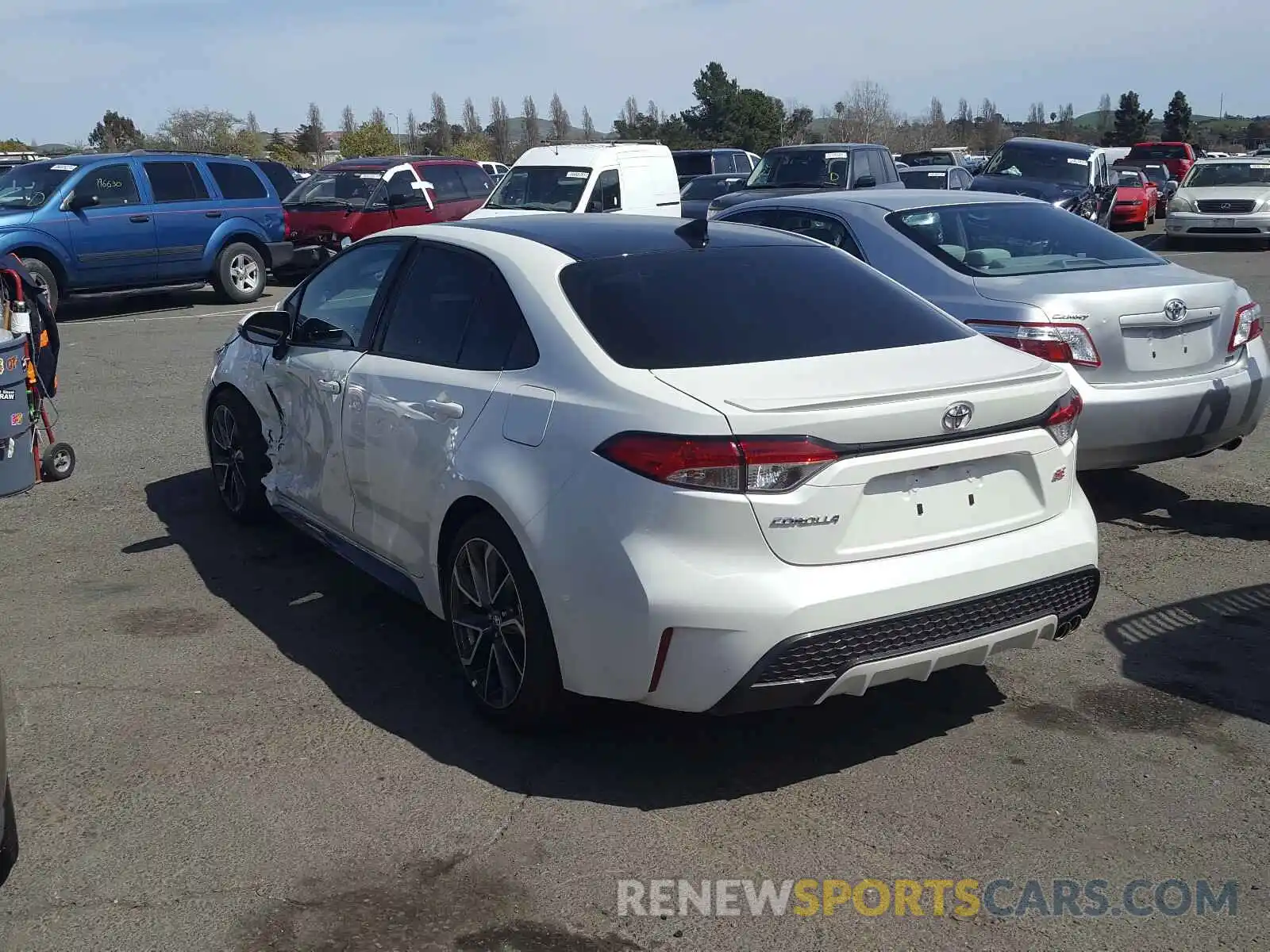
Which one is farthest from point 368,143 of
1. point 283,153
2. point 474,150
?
point 474,150

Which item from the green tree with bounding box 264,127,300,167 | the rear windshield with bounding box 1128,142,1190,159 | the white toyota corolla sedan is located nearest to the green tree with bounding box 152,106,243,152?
the green tree with bounding box 264,127,300,167

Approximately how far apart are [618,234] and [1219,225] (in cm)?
2197

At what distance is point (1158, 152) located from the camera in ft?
142

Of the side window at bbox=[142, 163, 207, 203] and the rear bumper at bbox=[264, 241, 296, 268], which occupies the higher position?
the side window at bbox=[142, 163, 207, 203]

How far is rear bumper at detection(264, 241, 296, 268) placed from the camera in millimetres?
17391

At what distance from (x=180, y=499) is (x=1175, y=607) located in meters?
5.18

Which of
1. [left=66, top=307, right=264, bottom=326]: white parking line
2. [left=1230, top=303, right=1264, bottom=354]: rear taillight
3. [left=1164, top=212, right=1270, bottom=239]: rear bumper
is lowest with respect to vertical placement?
[left=1164, top=212, right=1270, bottom=239]: rear bumper

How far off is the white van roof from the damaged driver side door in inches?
472

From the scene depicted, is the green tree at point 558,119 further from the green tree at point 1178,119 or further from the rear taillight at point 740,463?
the rear taillight at point 740,463

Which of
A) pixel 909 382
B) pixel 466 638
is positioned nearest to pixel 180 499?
pixel 466 638

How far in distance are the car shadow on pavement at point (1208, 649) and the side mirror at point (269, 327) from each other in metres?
3.72

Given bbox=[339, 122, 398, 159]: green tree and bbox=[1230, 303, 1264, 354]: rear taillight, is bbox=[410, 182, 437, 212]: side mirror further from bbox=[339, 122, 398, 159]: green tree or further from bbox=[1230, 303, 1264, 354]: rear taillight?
bbox=[339, 122, 398, 159]: green tree

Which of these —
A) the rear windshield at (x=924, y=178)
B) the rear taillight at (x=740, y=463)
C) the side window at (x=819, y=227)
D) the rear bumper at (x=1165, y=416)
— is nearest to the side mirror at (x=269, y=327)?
the rear taillight at (x=740, y=463)

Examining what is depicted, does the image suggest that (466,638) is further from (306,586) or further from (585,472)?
(306,586)
